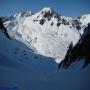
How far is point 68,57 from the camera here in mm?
30000

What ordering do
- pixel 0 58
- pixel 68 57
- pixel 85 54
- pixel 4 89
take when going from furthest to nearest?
pixel 0 58 < pixel 68 57 < pixel 85 54 < pixel 4 89

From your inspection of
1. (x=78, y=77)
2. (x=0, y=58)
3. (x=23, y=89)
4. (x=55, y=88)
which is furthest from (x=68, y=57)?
(x=0, y=58)

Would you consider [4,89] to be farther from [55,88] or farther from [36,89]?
[55,88]

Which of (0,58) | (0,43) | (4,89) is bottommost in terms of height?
(4,89)

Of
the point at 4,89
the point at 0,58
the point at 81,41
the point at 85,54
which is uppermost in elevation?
the point at 0,58

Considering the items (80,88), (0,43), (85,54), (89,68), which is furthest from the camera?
(0,43)

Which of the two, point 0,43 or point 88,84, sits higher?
point 0,43

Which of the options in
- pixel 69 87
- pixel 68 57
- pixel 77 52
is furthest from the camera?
pixel 68 57

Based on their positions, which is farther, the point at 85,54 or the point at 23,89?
the point at 85,54

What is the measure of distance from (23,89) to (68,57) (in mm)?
12055

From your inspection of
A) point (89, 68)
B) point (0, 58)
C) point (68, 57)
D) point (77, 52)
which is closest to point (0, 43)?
point (0, 58)

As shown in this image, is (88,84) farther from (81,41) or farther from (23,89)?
(81,41)

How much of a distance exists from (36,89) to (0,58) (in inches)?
1241

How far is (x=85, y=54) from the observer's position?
79.1 feet
